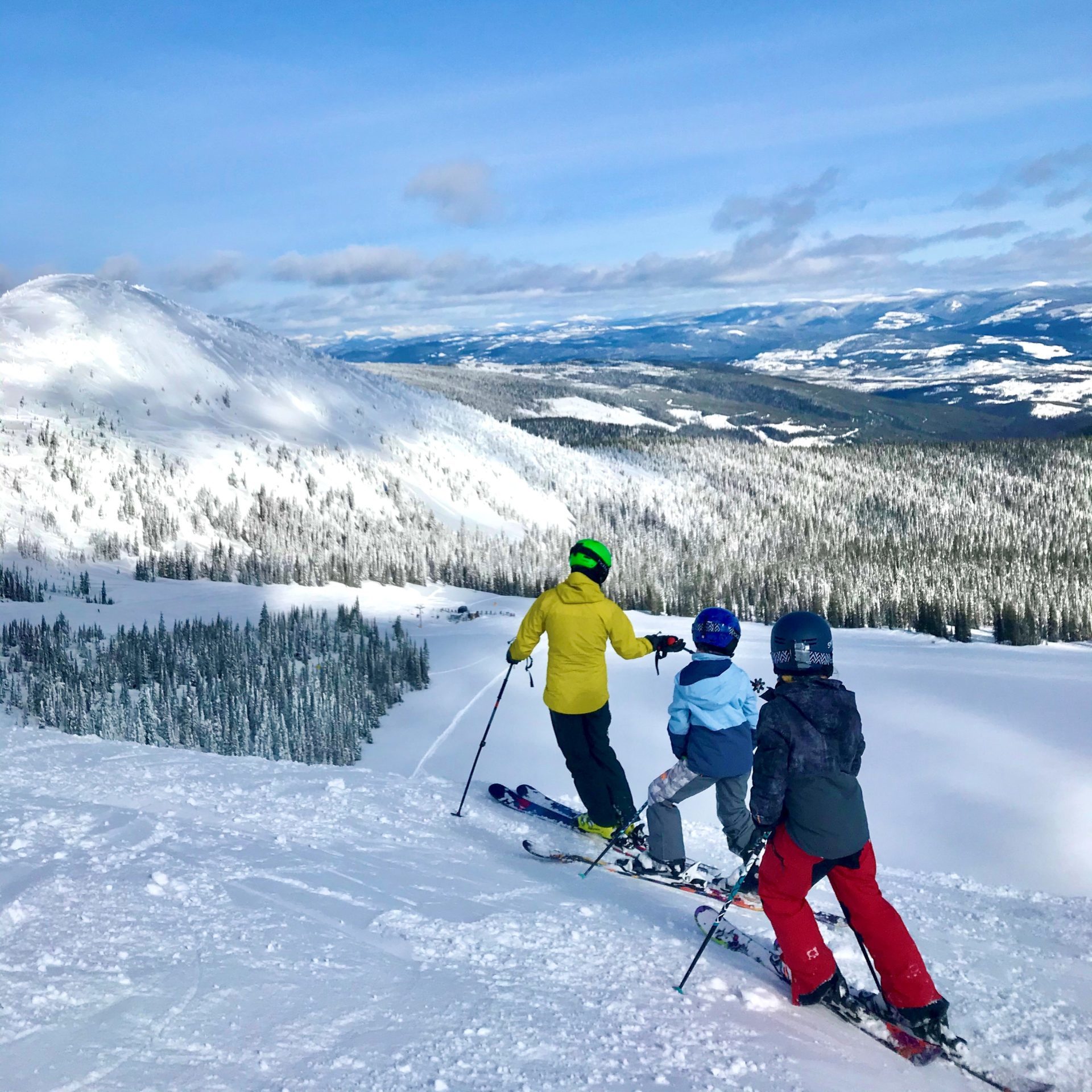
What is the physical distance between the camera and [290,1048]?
431 centimetres

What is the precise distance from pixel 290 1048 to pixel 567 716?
16.9 feet

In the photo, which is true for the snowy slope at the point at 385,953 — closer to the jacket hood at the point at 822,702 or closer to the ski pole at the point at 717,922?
the ski pole at the point at 717,922

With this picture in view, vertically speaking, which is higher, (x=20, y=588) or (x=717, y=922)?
(x=20, y=588)

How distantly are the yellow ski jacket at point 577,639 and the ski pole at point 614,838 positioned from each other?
118cm

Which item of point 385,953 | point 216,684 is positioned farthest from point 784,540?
point 385,953

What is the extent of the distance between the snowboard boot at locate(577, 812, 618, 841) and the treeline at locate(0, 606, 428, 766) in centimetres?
1034

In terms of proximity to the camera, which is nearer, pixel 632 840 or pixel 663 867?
pixel 663 867

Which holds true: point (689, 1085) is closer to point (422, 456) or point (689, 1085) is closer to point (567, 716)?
point (567, 716)

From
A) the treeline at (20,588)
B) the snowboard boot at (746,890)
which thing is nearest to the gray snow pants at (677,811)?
the snowboard boot at (746,890)

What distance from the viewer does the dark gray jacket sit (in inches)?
216

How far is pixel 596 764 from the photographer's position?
30.4 feet

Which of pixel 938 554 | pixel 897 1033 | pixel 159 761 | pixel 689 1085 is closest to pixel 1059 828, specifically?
pixel 897 1033

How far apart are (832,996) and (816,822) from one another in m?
1.12

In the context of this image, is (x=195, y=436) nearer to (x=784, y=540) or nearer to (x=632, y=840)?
(x=632, y=840)
